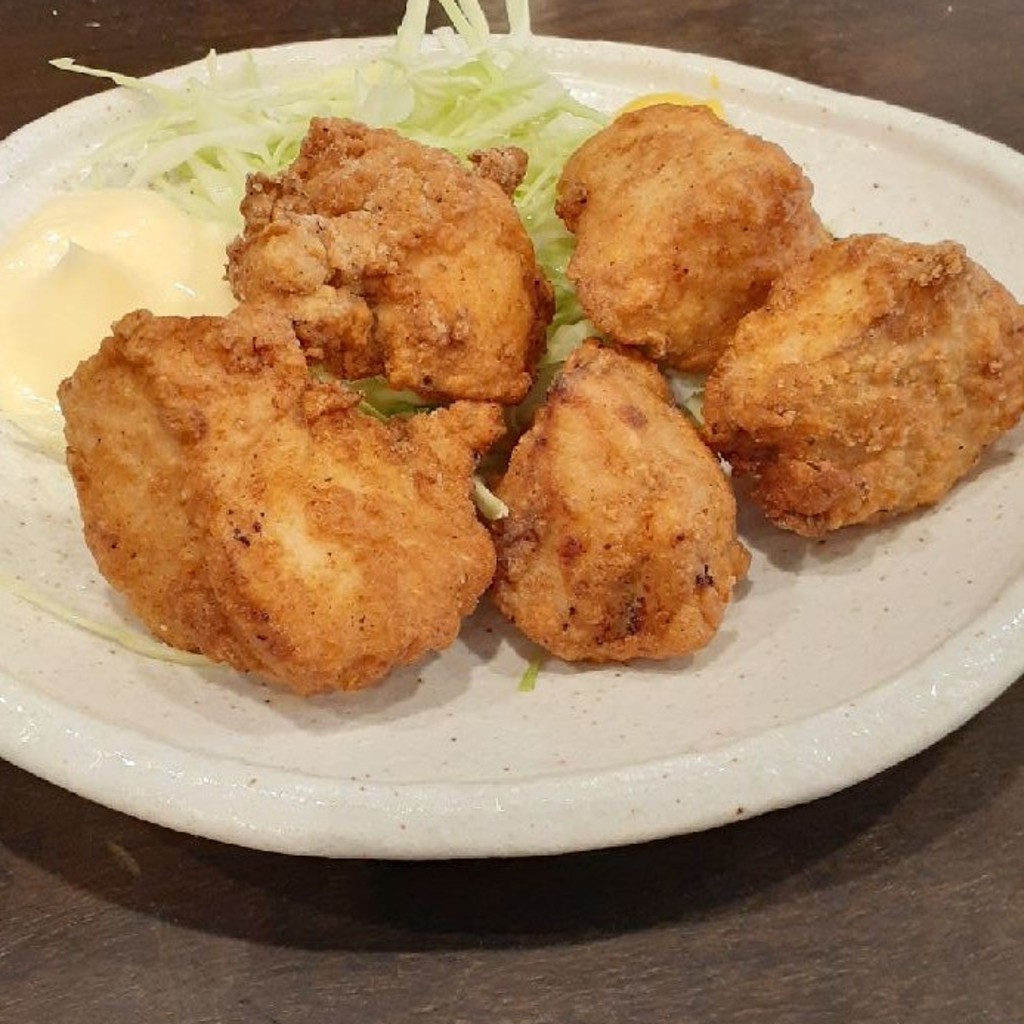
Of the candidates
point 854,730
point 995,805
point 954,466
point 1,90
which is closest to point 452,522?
point 854,730

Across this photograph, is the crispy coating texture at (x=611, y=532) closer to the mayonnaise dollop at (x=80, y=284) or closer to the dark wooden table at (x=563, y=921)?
the dark wooden table at (x=563, y=921)

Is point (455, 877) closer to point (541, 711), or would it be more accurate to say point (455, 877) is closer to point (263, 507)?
point (541, 711)

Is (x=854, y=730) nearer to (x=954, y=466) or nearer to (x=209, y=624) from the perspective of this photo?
(x=954, y=466)

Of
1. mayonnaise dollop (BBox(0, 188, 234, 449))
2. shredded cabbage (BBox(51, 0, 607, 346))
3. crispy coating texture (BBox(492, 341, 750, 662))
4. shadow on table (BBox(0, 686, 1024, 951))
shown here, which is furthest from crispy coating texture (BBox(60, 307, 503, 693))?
shredded cabbage (BBox(51, 0, 607, 346))

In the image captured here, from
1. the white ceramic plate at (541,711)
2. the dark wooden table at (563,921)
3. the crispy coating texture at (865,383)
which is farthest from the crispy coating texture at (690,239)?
the dark wooden table at (563,921)

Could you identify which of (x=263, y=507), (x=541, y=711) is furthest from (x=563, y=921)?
(x=263, y=507)
